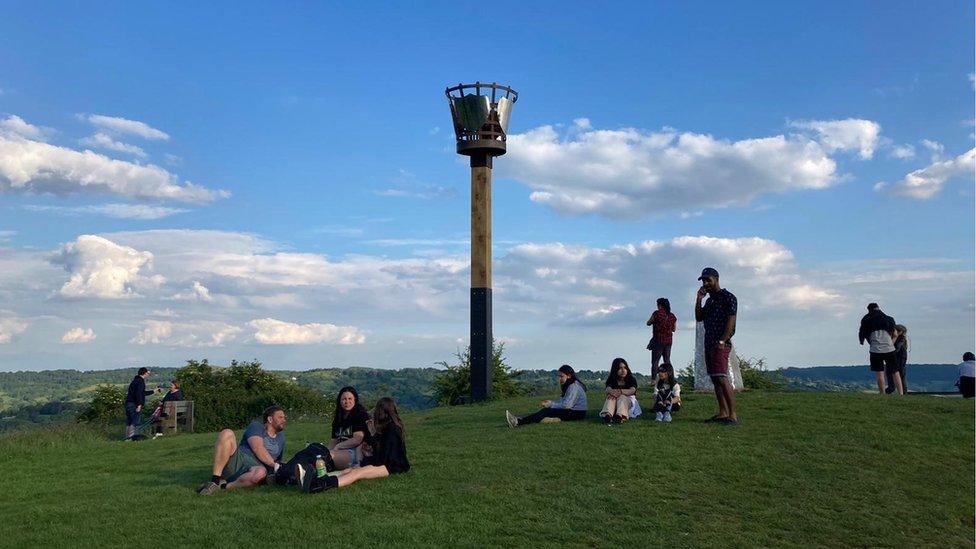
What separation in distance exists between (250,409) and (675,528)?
27807mm

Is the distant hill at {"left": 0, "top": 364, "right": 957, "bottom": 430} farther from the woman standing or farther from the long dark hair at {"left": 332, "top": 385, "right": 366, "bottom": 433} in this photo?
the long dark hair at {"left": 332, "top": 385, "right": 366, "bottom": 433}

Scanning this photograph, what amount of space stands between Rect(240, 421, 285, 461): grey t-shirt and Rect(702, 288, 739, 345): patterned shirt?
7.61 metres

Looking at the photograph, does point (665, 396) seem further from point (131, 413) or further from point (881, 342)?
point (131, 413)

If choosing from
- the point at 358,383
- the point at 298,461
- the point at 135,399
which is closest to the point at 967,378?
the point at 298,461

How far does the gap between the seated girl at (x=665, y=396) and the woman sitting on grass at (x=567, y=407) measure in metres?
1.41

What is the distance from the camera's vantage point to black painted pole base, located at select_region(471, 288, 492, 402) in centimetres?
2558

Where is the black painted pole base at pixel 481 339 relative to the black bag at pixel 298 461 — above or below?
above

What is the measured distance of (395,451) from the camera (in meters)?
12.8

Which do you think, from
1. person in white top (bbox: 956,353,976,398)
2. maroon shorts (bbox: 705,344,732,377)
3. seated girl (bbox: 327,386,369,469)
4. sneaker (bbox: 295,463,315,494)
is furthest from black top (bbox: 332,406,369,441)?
person in white top (bbox: 956,353,976,398)

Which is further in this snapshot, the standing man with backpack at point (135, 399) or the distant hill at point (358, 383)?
the distant hill at point (358, 383)

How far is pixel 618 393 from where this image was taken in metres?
16.4

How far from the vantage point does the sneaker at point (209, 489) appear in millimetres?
12312

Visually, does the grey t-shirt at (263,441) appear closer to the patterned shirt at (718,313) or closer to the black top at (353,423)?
the black top at (353,423)

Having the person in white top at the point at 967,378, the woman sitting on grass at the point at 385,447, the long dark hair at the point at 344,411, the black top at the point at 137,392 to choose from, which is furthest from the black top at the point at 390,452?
the person in white top at the point at 967,378
